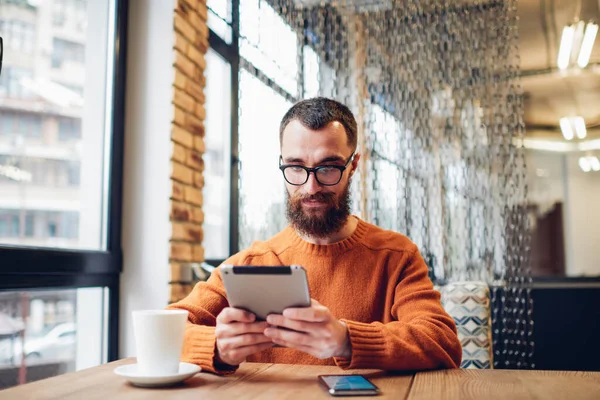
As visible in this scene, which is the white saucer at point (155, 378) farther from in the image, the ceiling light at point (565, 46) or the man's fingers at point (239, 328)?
the ceiling light at point (565, 46)

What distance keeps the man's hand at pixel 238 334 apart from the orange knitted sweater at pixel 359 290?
100 millimetres

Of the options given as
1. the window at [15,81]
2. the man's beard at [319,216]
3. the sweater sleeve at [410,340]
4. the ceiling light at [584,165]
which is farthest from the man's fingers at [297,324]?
the ceiling light at [584,165]

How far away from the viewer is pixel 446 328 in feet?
4.00

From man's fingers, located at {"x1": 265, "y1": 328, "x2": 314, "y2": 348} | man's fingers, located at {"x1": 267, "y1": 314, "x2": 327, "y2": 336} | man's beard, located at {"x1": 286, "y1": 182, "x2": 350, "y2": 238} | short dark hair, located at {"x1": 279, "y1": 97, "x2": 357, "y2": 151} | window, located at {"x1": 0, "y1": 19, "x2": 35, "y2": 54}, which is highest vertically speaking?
window, located at {"x1": 0, "y1": 19, "x2": 35, "y2": 54}

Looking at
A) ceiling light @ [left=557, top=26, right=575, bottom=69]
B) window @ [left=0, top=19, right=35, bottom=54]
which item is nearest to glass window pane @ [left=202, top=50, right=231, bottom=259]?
window @ [left=0, top=19, right=35, bottom=54]

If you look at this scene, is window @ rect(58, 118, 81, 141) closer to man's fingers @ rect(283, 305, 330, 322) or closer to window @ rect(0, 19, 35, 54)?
window @ rect(0, 19, 35, 54)

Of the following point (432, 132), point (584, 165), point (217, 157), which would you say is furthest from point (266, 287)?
point (584, 165)

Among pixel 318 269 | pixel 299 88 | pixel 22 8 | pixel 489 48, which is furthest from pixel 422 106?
pixel 22 8

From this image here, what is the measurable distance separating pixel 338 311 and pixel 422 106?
173cm

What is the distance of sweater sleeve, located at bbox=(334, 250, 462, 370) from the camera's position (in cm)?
108

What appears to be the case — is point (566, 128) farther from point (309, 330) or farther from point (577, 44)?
point (309, 330)

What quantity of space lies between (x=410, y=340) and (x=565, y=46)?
12.6 ft

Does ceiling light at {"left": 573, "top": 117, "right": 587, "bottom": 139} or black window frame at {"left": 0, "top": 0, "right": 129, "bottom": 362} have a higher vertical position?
ceiling light at {"left": 573, "top": 117, "right": 587, "bottom": 139}

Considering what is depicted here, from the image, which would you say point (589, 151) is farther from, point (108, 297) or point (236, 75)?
point (108, 297)
